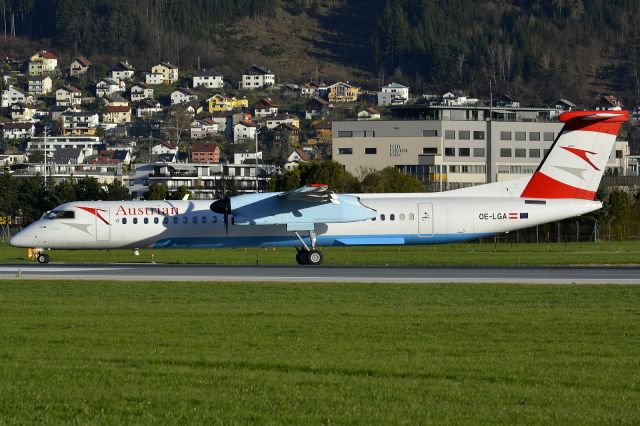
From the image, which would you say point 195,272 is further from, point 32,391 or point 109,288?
point 32,391

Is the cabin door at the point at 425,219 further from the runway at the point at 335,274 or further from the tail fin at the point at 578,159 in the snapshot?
the runway at the point at 335,274

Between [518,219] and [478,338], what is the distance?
25065mm

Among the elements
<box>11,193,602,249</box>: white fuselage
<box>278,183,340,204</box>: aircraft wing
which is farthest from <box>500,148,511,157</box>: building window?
<box>278,183,340,204</box>: aircraft wing

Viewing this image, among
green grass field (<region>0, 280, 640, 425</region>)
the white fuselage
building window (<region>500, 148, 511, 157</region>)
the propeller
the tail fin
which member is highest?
building window (<region>500, 148, 511, 157</region>)

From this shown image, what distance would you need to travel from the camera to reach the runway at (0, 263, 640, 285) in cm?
3584

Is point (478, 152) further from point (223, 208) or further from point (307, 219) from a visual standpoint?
point (223, 208)

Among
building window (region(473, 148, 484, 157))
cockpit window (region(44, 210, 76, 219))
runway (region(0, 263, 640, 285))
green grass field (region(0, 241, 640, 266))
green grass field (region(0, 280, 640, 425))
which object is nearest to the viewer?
green grass field (region(0, 280, 640, 425))

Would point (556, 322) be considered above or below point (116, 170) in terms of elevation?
below

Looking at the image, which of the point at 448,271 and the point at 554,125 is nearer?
the point at 448,271

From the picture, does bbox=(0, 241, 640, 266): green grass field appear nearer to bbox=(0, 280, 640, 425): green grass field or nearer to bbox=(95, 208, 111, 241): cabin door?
bbox=(95, 208, 111, 241): cabin door

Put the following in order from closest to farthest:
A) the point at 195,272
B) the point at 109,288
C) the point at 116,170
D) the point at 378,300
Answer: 1. the point at 378,300
2. the point at 109,288
3. the point at 195,272
4. the point at 116,170

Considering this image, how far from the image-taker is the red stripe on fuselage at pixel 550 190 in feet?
153

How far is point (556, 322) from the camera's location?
23781 millimetres

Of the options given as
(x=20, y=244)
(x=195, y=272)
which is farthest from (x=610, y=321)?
(x=20, y=244)
